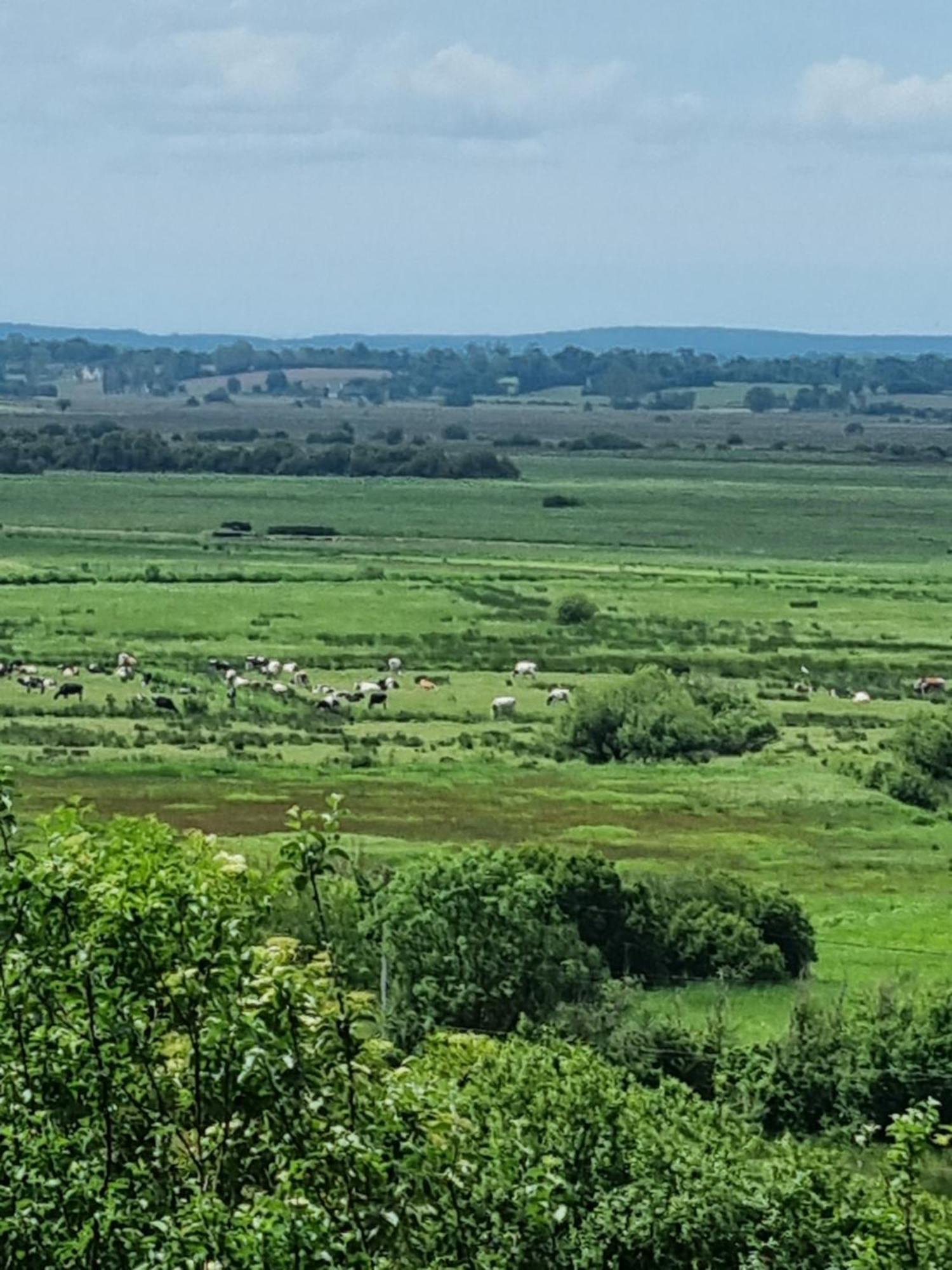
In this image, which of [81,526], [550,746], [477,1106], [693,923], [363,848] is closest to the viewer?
[477,1106]

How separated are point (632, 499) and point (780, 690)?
72.6 metres

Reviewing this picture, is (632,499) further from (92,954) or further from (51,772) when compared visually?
(92,954)

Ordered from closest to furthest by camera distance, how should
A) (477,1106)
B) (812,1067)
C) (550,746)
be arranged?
(477,1106), (812,1067), (550,746)

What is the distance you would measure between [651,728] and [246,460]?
359 ft

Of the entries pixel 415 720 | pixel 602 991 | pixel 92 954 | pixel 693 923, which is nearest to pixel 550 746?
pixel 415 720

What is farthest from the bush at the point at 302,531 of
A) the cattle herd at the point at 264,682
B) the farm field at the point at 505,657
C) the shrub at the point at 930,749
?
the shrub at the point at 930,749

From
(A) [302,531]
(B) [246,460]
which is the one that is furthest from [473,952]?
(B) [246,460]

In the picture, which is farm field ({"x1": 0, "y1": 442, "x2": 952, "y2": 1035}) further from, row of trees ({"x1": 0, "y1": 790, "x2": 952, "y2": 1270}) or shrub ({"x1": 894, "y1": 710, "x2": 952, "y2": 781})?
row of trees ({"x1": 0, "y1": 790, "x2": 952, "y2": 1270})

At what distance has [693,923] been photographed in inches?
1348

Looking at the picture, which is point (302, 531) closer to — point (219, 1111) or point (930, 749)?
point (930, 749)

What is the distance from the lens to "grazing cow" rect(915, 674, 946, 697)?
67.3 metres

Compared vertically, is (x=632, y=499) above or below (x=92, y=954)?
below

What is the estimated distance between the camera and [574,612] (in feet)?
274

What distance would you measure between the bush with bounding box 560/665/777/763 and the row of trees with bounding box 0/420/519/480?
97.5 meters
